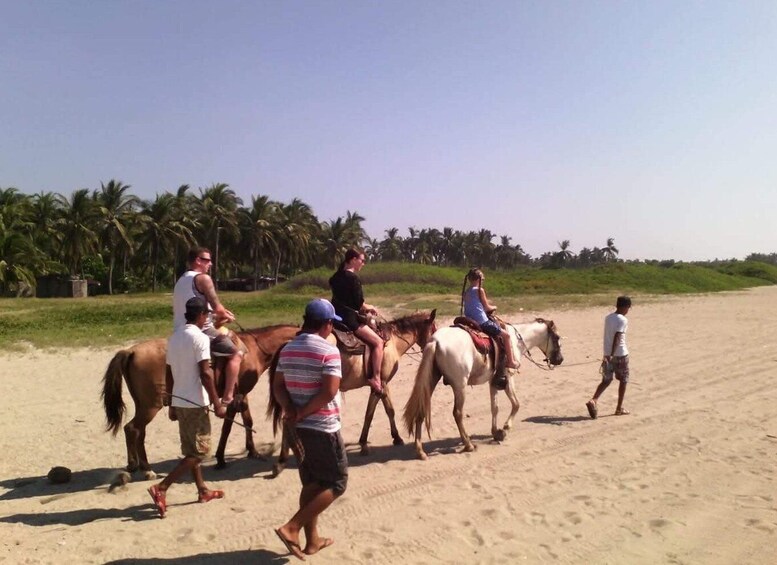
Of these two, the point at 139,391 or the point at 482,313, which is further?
the point at 482,313

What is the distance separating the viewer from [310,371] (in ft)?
13.6

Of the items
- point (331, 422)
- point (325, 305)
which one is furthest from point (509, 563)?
point (325, 305)

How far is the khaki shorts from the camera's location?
5.22m

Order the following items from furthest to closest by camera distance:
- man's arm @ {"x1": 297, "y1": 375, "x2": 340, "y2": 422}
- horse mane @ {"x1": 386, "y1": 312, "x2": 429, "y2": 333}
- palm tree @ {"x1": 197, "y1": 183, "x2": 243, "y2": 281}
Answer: palm tree @ {"x1": 197, "y1": 183, "x2": 243, "y2": 281}, horse mane @ {"x1": 386, "y1": 312, "x2": 429, "y2": 333}, man's arm @ {"x1": 297, "y1": 375, "x2": 340, "y2": 422}

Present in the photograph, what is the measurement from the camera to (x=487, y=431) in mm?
8102

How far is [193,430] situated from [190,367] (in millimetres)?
597

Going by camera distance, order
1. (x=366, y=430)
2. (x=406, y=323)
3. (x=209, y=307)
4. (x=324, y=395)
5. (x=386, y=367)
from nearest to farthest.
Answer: (x=324, y=395), (x=209, y=307), (x=366, y=430), (x=386, y=367), (x=406, y=323)

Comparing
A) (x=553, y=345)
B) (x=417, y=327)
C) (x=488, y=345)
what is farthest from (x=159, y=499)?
(x=553, y=345)

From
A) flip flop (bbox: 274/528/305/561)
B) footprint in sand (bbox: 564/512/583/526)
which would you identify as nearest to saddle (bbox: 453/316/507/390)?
footprint in sand (bbox: 564/512/583/526)

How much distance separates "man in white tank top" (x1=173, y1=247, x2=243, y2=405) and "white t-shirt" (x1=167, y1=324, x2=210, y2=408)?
18.0 inches

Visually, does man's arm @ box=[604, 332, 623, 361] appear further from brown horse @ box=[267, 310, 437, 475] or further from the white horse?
brown horse @ box=[267, 310, 437, 475]

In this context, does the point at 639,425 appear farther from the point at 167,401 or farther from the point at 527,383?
the point at 167,401

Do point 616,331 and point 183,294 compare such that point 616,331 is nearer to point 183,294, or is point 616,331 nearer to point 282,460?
point 282,460

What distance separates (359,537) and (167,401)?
2.42m
